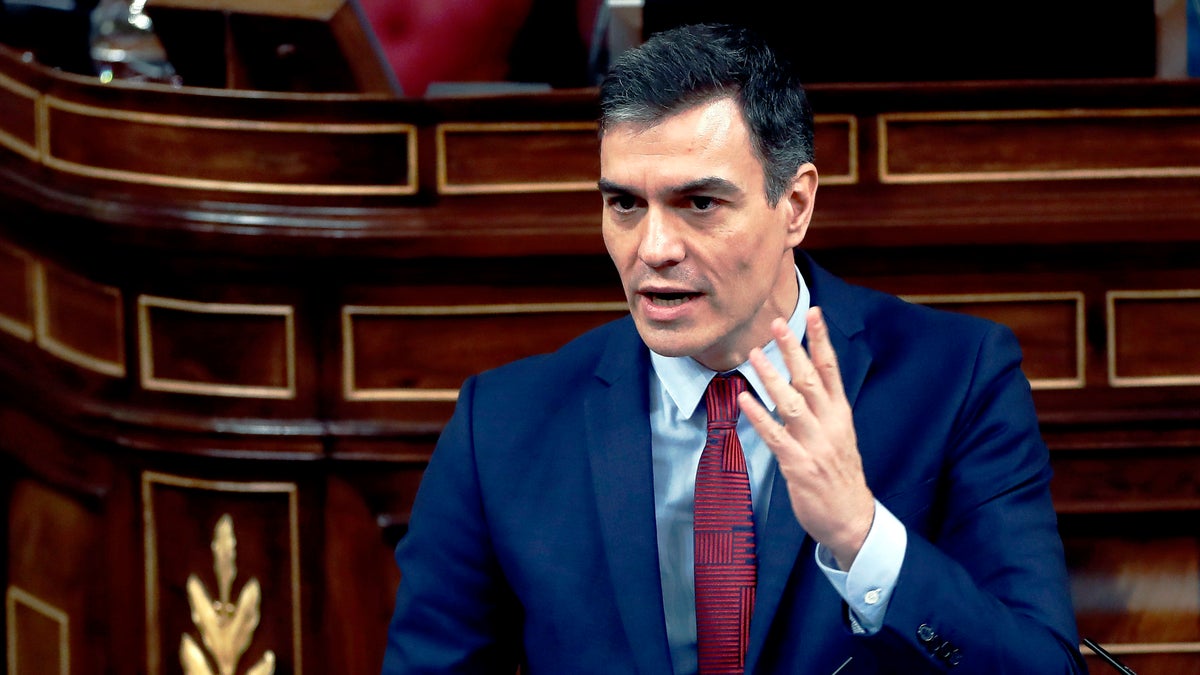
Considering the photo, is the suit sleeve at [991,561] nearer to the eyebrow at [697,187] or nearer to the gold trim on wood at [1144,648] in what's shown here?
the eyebrow at [697,187]

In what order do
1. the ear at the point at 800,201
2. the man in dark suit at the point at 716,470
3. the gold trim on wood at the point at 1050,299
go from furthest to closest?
1. the gold trim on wood at the point at 1050,299
2. the ear at the point at 800,201
3. the man in dark suit at the point at 716,470

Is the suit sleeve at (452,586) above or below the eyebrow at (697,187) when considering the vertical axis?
below

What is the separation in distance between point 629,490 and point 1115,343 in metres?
1.25

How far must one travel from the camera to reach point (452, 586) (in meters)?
1.38

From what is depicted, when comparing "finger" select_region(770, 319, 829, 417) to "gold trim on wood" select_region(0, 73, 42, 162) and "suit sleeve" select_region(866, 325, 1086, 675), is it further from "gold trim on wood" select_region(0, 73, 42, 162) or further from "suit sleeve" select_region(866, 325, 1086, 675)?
"gold trim on wood" select_region(0, 73, 42, 162)

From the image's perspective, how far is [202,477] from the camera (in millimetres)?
2387

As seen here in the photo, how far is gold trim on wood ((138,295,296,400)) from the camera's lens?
92.3 inches

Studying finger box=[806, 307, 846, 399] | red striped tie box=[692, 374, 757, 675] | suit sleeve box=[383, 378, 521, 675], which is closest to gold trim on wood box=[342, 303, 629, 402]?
suit sleeve box=[383, 378, 521, 675]

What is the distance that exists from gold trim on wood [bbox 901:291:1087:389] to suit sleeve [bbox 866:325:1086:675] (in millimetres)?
899

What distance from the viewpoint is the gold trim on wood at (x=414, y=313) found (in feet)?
7.58

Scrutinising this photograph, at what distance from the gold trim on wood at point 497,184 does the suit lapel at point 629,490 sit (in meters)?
0.89

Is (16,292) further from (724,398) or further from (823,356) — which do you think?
(823,356)

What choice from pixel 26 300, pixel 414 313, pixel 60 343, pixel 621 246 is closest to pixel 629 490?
pixel 621 246

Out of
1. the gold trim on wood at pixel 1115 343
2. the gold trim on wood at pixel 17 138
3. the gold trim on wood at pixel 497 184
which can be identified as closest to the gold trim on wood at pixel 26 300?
the gold trim on wood at pixel 17 138
